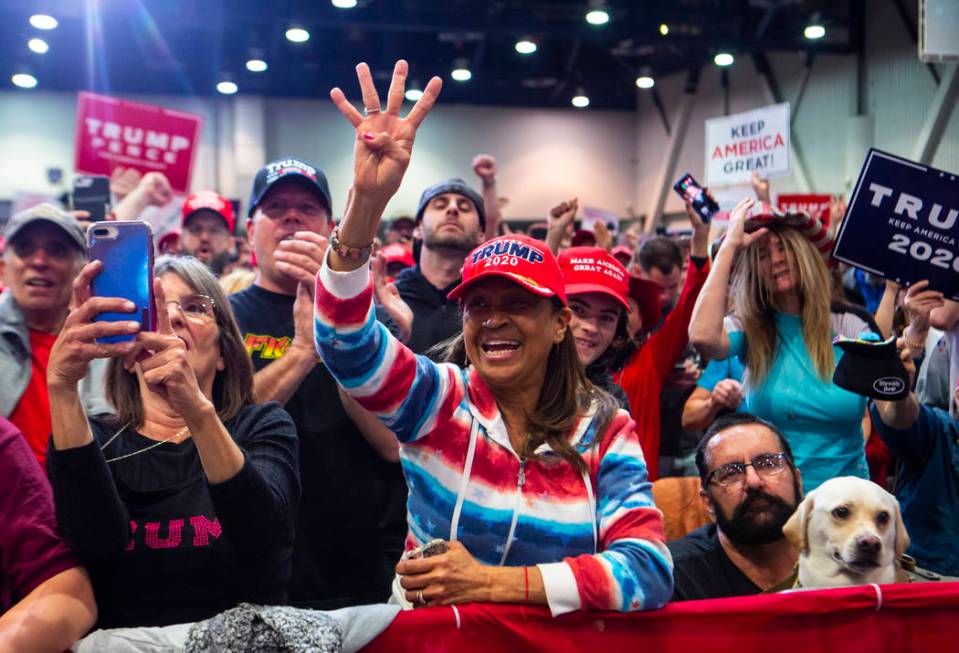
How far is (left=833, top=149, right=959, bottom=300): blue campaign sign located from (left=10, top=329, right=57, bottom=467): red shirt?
261 centimetres

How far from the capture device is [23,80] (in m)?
15.9

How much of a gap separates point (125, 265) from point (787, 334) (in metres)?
2.30

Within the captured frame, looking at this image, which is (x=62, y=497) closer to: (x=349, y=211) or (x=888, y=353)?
(x=349, y=211)

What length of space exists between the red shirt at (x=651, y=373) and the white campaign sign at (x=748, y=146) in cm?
506

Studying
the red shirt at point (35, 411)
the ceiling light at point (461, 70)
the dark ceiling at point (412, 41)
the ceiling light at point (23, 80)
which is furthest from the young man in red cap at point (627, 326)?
the ceiling light at point (23, 80)

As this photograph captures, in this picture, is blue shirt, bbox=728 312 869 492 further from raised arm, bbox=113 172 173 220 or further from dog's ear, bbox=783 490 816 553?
raised arm, bbox=113 172 173 220

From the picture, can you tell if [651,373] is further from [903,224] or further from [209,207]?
[209,207]

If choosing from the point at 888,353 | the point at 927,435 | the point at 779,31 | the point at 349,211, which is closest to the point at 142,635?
the point at 349,211

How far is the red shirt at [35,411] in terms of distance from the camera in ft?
8.94

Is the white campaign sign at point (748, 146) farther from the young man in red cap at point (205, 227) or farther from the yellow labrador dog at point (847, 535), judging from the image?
the yellow labrador dog at point (847, 535)

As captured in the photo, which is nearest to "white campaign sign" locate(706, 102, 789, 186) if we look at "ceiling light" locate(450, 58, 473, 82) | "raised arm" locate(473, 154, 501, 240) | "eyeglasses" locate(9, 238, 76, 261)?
"raised arm" locate(473, 154, 501, 240)

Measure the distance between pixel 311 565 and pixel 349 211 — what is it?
1349 mm

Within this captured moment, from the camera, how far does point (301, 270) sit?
2.24 m

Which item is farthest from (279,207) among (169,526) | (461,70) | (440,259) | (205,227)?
(461,70)
